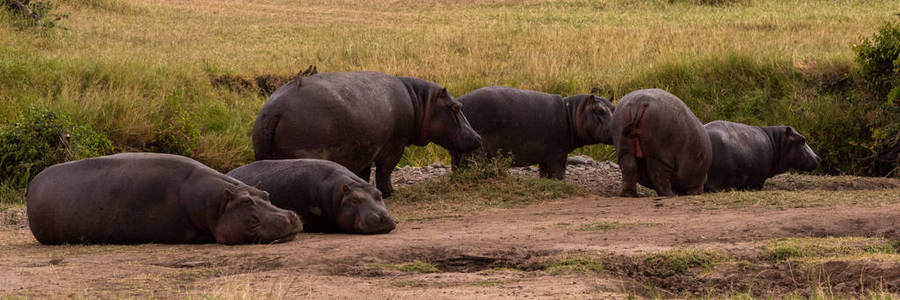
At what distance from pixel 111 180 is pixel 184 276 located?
78.9 inches

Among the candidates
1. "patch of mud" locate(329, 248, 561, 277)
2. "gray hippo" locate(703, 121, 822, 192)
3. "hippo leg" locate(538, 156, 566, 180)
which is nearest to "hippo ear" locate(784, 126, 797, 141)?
"gray hippo" locate(703, 121, 822, 192)

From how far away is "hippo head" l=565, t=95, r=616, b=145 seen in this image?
12.7m

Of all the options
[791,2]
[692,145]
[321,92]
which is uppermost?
[321,92]

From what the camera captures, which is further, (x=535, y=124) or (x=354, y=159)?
(x=535, y=124)

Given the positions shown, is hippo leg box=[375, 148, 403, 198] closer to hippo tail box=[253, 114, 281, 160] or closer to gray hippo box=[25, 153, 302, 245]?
hippo tail box=[253, 114, 281, 160]

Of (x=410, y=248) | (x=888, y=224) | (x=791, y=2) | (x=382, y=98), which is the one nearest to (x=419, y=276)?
(x=410, y=248)

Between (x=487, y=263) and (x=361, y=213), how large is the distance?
178 cm

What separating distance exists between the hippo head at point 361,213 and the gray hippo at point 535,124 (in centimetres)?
351

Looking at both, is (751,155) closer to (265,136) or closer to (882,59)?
(882,59)

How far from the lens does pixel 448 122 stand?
1178cm

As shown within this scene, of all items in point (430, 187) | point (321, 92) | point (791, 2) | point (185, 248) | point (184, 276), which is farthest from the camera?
point (791, 2)

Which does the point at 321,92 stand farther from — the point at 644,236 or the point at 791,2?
the point at 791,2

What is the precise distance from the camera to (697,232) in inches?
305

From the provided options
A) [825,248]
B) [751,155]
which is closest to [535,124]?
[751,155]
